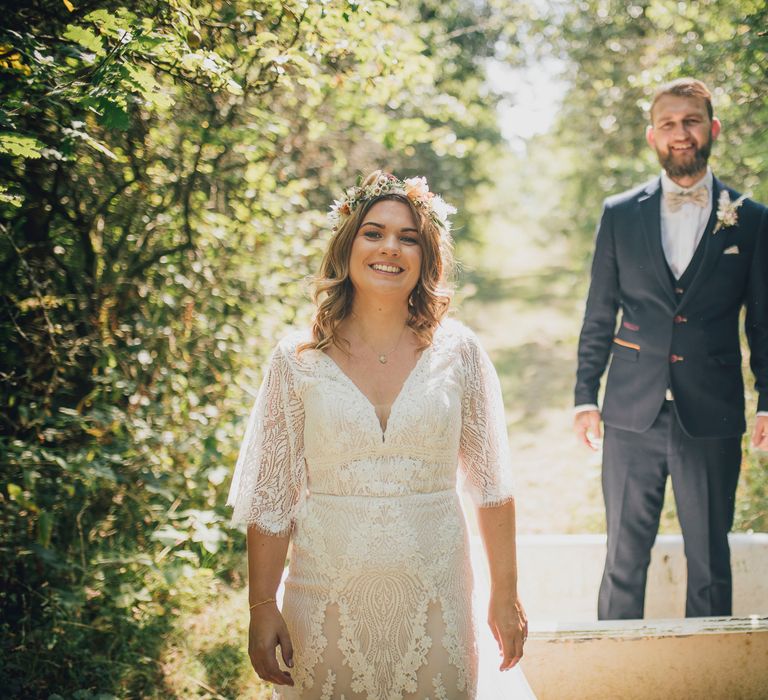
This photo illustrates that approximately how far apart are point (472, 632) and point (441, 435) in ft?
1.93

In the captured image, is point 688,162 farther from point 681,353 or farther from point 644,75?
point 644,75

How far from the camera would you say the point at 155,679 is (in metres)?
2.97

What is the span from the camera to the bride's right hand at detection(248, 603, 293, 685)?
1.87 metres

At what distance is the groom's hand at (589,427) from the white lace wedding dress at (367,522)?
1.06 meters

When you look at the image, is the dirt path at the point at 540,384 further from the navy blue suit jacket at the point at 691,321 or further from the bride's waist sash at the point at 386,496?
the bride's waist sash at the point at 386,496

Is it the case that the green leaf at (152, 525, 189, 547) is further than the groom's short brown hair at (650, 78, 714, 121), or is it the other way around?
the green leaf at (152, 525, 189, 547)

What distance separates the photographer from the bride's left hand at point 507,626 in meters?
1.97

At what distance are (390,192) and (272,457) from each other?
90 cm

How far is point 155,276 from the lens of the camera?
388cm

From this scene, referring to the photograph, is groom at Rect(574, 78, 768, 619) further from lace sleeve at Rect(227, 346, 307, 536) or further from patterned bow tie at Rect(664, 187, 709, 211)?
lace sleeve at Rect(227, 346, 307, 536)

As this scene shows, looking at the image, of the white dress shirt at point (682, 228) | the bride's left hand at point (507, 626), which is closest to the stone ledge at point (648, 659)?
the bride's left hand at point (507, 626)

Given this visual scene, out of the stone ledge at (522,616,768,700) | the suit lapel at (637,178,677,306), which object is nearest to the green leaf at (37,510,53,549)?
the stone ledge at (522,616,768,700)

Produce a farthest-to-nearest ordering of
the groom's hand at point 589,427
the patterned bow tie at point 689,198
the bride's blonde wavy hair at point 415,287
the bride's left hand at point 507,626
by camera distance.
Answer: the groom's hand at point 589,427 → the patterned bow tie at point 689,198 → the bride's blonde wavy hair at point 415,287 → the bride's left hand at point 507,626

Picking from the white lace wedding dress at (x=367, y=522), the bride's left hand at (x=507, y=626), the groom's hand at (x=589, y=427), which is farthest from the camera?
the groom's hand at (x=589, y=427)
